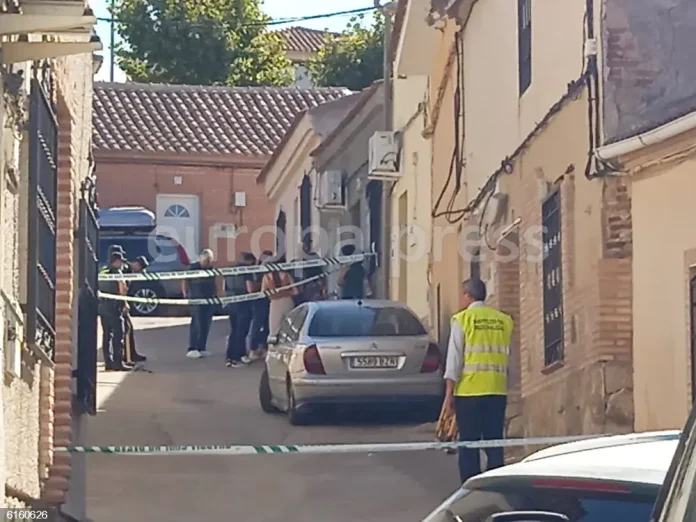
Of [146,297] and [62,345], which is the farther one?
[146,297]

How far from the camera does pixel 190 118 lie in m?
40.8

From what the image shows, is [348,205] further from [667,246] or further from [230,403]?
[667,246]

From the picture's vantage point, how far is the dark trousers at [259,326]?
22.7 metres

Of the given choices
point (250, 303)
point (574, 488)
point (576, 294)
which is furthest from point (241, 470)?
point (574, 488)

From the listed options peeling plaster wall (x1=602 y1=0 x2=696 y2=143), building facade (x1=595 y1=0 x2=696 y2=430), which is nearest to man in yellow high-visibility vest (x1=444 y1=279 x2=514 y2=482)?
building facade (x1=595 y1=0 x2=696 y2=430)

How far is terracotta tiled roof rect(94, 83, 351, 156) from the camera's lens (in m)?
40.6

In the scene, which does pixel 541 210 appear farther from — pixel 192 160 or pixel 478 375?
pixel 192 160

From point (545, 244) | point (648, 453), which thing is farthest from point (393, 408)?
point (648, 453)

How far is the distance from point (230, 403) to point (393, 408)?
3373 millimetres

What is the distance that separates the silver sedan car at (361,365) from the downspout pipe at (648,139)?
525 centimetres

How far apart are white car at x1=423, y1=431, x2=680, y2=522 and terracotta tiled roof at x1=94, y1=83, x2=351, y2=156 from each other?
3601cm

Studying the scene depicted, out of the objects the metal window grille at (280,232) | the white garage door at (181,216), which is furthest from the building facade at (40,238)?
the white garage door at (181,216)

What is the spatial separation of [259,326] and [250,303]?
540 mm

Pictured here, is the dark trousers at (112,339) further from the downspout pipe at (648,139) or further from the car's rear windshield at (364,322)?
the downspout pipe at (648,139)
